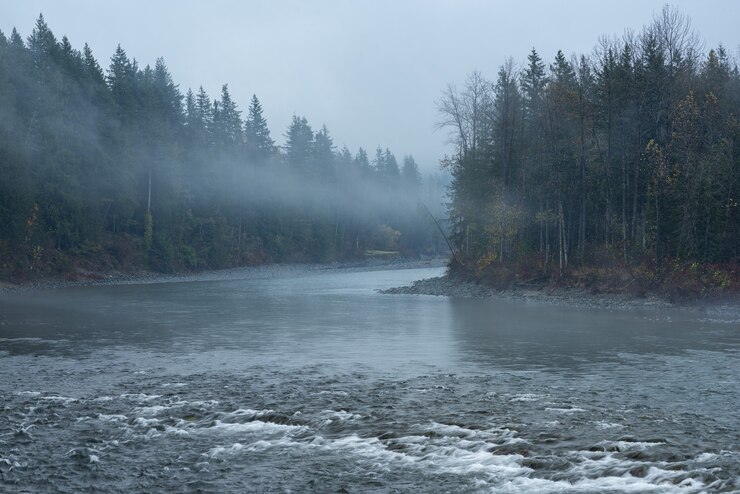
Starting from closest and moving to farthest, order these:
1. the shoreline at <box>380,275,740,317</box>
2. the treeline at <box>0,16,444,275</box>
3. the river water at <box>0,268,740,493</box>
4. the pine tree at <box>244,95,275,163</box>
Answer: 1. the river water at <box>0,268,740,493</box>
2. the shoreline at <box>380,275,740,317</box>
3. the treeline at <box>0,16,444,275</box>
4. the pine tree at <box>244,95,275,163</box>

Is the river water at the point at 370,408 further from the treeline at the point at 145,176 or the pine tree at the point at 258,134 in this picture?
the pine tree at the point at 258,134

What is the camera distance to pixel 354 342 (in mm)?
25438

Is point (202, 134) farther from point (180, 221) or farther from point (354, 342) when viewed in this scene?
point (354, 342)

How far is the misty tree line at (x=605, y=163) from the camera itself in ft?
133

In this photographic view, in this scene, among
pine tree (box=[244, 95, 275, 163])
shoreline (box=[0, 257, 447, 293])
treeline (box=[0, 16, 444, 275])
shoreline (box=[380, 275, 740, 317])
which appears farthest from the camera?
pine tree (box=[244, 95, 275, 163])

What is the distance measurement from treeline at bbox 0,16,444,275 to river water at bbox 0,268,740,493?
118ft

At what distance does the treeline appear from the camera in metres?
61.3

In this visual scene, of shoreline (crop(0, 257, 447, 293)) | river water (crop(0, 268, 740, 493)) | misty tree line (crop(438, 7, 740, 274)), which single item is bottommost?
river water (crop(0, 268, 740, 493))

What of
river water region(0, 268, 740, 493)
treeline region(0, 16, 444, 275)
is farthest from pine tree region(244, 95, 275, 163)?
river water region(0, 268, 740, 493)

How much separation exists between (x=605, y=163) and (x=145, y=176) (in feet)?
166

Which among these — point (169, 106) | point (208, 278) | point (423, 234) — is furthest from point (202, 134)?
point (423, 234)

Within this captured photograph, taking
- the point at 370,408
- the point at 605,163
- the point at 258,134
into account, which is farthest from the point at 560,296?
the point at 258,134

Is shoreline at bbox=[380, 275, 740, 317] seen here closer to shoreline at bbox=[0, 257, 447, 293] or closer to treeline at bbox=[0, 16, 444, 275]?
→ shoreline at bbox=[0, 257, 447, 293]

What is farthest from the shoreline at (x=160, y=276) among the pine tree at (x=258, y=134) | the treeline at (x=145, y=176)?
the pine tree at (x=258, y=134)
